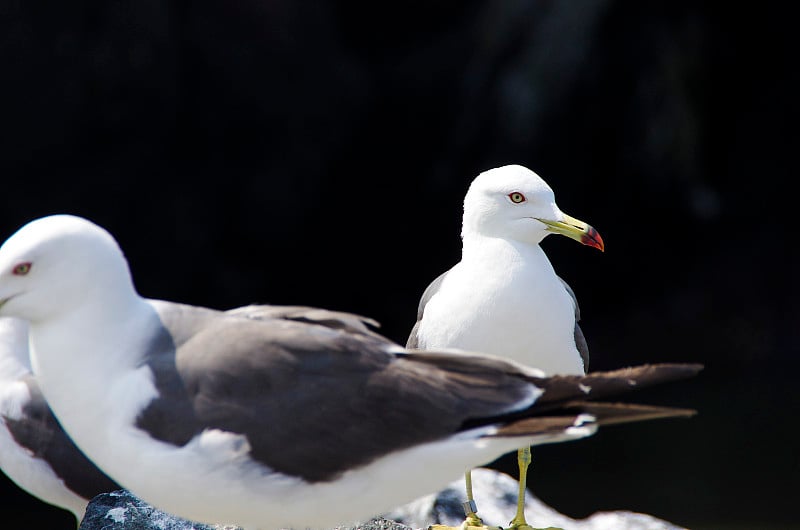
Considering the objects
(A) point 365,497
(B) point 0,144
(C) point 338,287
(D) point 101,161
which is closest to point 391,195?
(C) point 338,287

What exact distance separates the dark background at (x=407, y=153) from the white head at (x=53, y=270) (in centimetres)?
778

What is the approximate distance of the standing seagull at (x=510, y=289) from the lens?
4.05 meters

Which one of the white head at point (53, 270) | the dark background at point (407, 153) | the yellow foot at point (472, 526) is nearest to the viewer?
the white head at point (53, 270)

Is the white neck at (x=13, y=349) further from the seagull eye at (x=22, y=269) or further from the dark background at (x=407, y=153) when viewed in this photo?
the dark background at (x=407, y=153)

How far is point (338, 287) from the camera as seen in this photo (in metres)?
12.0

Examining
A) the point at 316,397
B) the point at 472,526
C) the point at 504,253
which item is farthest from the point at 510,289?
the point at 316,397

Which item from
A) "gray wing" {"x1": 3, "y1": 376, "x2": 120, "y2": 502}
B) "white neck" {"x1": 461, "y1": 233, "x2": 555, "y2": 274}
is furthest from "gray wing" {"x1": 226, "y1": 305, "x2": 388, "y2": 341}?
"gray wing" {"x1": 3, "y1": 376, "x2": 120, "y2": 502}

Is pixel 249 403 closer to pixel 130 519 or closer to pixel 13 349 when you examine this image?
pixel 130 519

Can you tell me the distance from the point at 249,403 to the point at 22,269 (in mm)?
627

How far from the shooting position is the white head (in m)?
2.78

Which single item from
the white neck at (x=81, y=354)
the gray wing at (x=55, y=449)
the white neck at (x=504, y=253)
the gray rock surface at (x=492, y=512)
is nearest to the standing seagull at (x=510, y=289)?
the white neck at (x=504, y=253)

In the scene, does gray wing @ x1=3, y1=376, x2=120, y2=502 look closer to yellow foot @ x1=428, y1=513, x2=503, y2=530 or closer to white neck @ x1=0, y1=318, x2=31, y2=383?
white neck @ x1=0, y1=318, x2=31, y2=383

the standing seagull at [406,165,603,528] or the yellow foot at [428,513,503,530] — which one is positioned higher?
the standing seagull at [406,165,603,528]

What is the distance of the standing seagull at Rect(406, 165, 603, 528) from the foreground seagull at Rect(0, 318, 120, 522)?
1.38 meters
